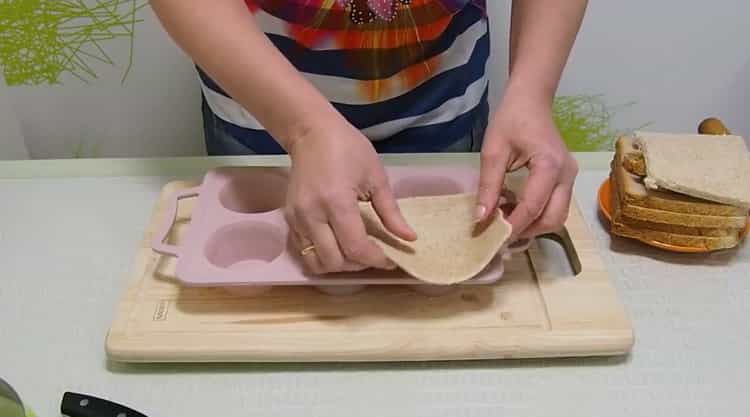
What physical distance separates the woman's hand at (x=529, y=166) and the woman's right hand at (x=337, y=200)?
0.27 feet

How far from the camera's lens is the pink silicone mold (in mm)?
606

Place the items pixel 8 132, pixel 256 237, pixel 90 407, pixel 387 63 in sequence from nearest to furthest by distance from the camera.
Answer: pixel 90 407, pixel 256 237, pixel 387 63, pixel 8 132

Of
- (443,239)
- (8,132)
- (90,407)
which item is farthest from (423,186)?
(8,132)

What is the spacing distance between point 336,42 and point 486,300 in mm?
306

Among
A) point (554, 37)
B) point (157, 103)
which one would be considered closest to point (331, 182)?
point (554, 37)

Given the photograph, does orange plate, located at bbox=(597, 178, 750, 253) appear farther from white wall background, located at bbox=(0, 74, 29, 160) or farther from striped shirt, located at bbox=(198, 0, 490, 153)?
white wall background, located at bbox=(0, 74, 29, 160)

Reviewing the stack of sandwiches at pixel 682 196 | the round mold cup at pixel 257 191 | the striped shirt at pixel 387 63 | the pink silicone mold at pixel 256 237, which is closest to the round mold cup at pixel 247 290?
the pink silicone mold at pixel 256 237

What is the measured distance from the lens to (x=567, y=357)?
0.62m

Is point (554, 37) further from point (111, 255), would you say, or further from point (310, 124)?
point (111, 255)

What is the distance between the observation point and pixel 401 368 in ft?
2.00

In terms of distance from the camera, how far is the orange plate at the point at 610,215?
70 centimetres

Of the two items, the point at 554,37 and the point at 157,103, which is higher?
the point at 554,37

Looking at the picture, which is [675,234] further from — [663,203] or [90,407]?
[90,407]

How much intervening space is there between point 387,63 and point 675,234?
32cm
